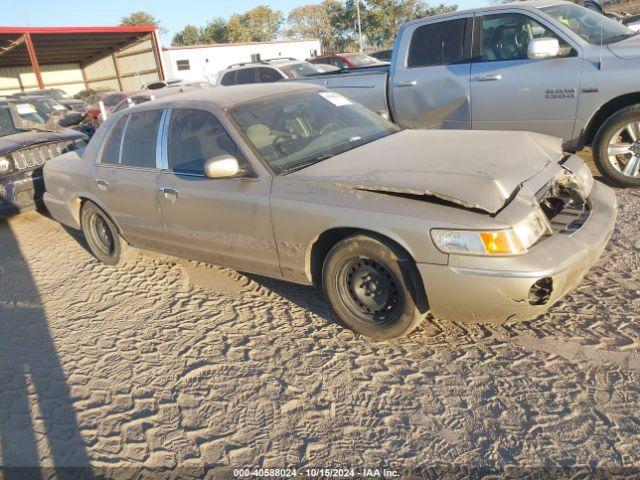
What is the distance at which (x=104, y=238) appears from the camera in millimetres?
5254

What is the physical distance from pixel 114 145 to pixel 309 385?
3059 mm

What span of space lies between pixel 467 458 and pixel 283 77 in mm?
10739

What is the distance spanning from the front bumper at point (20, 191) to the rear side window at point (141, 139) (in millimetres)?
2993

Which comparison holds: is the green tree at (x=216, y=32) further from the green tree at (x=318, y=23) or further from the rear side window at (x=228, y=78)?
the rear side window at (x=228, y=78)

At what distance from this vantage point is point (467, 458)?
2324 millimetres

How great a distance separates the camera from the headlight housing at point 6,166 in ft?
22.0

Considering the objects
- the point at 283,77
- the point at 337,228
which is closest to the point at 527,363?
the point at 337,228

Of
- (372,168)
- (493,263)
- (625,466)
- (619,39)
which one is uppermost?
(619,39)

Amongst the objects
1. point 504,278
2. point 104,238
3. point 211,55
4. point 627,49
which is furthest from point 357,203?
point 211,55

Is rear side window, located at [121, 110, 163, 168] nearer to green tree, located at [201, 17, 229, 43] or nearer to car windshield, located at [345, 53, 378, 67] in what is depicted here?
car windshield, located at [345, 53, 378, 67]

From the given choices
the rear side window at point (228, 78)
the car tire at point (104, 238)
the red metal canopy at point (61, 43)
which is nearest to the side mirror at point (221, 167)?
the car tire at point (104, 238)

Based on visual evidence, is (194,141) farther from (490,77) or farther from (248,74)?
(248,74)

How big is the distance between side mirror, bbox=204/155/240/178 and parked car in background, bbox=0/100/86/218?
15.0ft

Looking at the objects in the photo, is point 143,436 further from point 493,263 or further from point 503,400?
point 493,263
